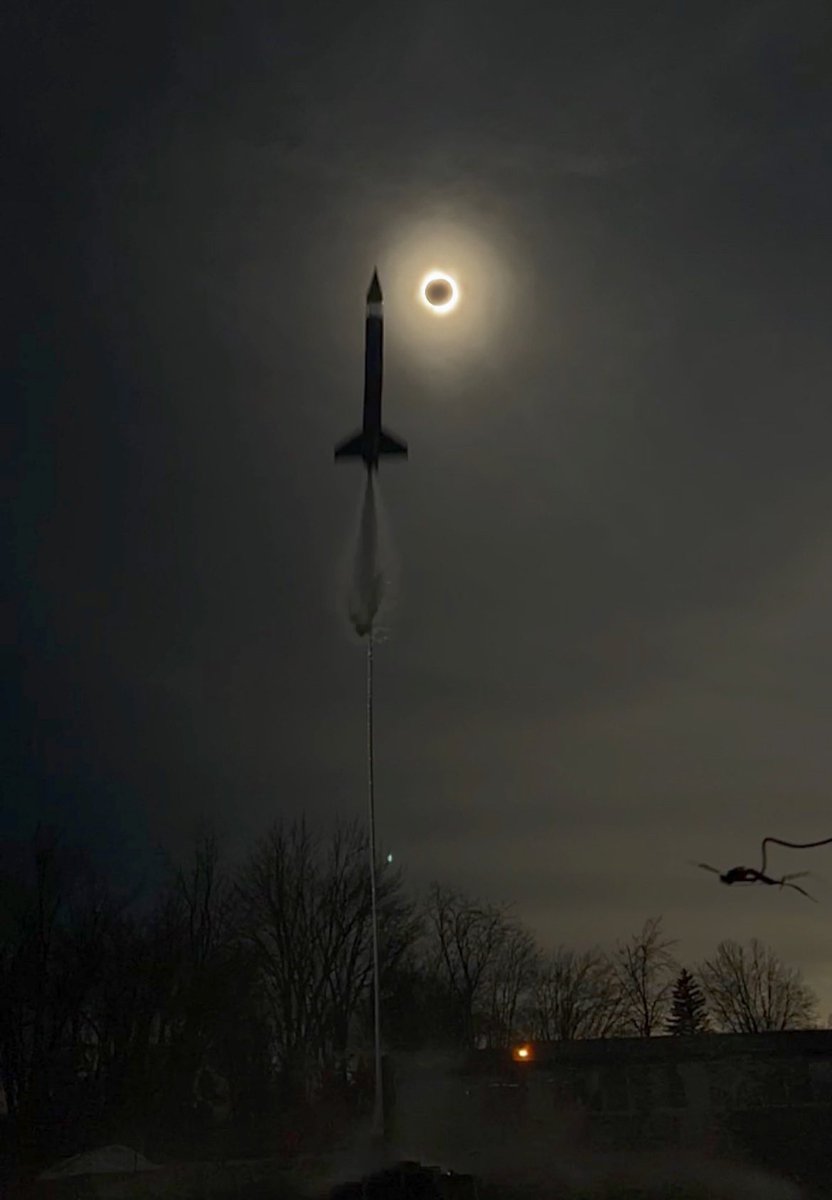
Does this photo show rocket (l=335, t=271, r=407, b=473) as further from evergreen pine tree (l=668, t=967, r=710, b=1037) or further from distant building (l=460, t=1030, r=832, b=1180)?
evergreen pine tree (l=668, t=967, r=710, b=1037)

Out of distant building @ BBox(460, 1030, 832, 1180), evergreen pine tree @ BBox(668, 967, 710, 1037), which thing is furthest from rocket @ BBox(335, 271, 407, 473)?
evergreen pine tree @ BBox(668, 967, 710, 1037)

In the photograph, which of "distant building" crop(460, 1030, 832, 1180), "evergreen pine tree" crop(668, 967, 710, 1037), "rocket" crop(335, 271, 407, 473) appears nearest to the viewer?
"rocket" crop(335, 271, 407, 473)

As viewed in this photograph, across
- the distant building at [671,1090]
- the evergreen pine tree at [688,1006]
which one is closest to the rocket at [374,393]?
the distant building at [671,1090]

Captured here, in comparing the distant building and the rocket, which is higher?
the rocket

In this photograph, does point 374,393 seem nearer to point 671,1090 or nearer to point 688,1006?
point 671,1090

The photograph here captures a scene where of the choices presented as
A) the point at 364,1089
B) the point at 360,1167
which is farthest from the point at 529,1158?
the point at 364,1089

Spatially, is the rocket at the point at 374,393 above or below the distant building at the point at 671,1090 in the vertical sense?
above

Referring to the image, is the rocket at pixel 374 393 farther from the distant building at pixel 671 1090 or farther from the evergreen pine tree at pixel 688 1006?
the evergreen pine tree at pixel 688 1006

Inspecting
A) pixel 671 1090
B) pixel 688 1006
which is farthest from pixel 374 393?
pixel 688 1006

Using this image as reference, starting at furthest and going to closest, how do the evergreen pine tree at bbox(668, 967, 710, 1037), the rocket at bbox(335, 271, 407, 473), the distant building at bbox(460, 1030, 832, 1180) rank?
the evergreen pine tree at bbox(668, 967, 710, 1037) → the distant building at bbox(460, 1030, 832, 1180) → the rocket at bbox(335, 271, 407, 473)

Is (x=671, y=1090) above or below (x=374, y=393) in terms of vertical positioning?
below

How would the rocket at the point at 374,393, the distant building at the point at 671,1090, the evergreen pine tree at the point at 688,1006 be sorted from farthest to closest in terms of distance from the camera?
the evergreen pine tree at the point at 688,1006
the distant building at the point at 671,1090
the rocket at the point at 374,393
